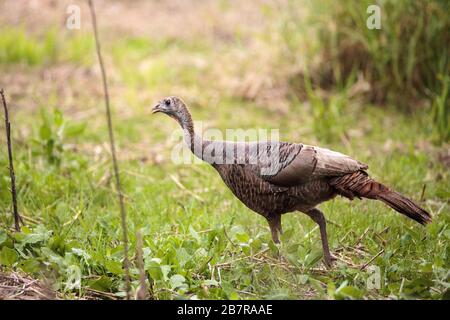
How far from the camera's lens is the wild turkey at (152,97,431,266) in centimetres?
360

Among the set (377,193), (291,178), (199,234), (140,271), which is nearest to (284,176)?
(291,178)

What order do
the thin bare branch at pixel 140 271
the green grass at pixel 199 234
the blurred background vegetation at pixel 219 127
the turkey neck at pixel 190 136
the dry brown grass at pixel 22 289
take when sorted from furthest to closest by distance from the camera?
the turkey neck at pixel 190 136 → the blurred background vegetation at pixel 219 127 → the green grass at pixel 199 234 → the dry brown grass at pixel 22 289 → the thin bare branch at pixel 140 271

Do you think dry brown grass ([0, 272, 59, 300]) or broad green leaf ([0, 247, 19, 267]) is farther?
broad green leaf ([0, 247, 19, 267])

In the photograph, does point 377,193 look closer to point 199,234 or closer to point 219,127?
point 199,234

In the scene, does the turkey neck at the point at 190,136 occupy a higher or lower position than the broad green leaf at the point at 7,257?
higher

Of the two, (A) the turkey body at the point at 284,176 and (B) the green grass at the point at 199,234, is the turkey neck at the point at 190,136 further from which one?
(B) the green grass at the point at 199,234

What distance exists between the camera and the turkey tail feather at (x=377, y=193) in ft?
11.7

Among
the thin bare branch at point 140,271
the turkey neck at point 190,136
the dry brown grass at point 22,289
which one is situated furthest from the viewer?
the turkey neck at point 190,136

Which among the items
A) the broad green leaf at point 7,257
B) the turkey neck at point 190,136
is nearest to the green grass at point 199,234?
the broad green leaf at point 7,257

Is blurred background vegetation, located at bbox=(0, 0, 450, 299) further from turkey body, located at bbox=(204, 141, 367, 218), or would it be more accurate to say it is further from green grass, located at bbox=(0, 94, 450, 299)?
turkey body, located at bbox=(204, 141, 367, 218)

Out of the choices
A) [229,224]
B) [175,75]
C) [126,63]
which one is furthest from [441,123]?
[126,63]

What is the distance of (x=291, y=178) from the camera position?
360 centimetres

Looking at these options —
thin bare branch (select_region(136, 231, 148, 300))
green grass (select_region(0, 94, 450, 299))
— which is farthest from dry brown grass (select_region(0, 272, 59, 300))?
thin bare branch (select_region(136, 231, 148, 300))

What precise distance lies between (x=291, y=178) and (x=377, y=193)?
479 millimetres
